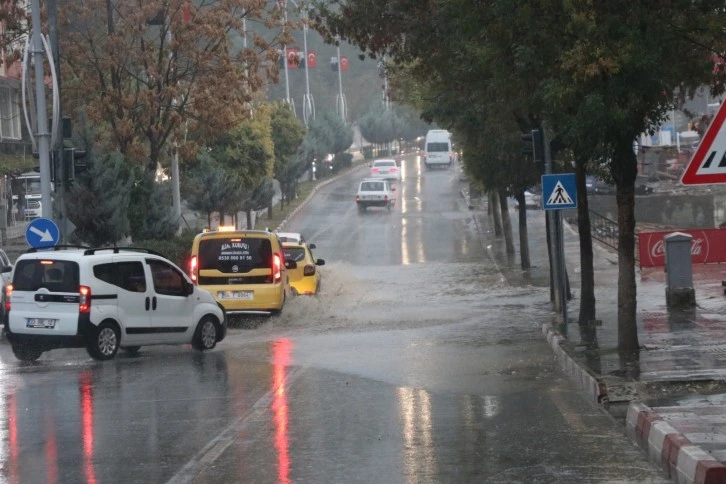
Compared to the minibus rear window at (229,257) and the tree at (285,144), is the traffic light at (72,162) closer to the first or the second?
the minibus rear window at (229,257)

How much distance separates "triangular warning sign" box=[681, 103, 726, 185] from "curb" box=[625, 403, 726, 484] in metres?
2.00

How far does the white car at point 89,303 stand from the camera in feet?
58.5

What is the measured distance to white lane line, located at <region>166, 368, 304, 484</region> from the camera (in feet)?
30.4

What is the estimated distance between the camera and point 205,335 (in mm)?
20047

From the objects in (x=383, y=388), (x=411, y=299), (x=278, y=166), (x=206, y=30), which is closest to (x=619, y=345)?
(x=383, y=388)

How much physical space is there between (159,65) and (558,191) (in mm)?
17037

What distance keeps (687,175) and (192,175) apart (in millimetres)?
43830

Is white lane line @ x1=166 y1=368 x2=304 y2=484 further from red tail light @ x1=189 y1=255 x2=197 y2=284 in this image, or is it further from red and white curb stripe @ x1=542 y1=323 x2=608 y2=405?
red tail light @ x1=189 y1=255 x2=197 y2=284

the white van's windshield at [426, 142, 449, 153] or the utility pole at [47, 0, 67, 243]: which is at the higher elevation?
the white van's windshield at [426, 142, 449, 153]

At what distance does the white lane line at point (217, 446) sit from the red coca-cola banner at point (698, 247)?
2335 centimetres

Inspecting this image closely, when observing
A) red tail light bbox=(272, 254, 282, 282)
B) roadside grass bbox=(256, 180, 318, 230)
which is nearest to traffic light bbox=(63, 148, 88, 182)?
red tail light bbox=(272, 254, 282, 282)

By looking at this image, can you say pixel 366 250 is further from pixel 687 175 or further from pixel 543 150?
pixel 687 175

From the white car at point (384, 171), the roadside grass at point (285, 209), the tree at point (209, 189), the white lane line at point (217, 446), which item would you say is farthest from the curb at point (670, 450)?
the white car at point (384, 171)

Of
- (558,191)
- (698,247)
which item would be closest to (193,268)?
(558,191)
